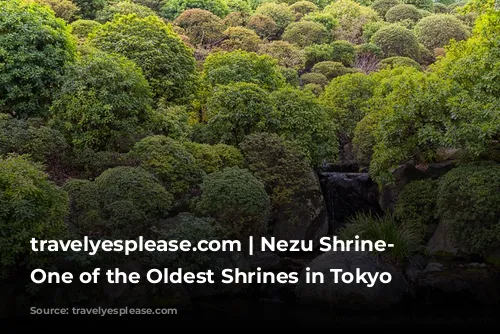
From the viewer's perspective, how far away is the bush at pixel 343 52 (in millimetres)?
41219

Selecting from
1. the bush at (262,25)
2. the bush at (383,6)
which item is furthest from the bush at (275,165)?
the bush at (383,6)

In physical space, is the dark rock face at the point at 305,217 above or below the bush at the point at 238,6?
below

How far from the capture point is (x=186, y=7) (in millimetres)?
46219

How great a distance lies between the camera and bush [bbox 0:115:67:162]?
16.0 metres

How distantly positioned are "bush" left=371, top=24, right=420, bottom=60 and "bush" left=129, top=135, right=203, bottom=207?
29533 mm

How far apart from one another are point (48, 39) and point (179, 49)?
5.62m

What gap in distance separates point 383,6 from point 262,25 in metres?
15.6

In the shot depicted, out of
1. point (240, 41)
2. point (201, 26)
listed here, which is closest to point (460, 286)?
point (240, 41)

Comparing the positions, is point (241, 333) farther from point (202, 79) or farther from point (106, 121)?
point (202, 79)

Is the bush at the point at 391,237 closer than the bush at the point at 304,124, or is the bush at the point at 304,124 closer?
the bush at the point at 391,237

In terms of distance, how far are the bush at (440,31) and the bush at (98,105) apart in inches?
1298

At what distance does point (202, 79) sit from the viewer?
23844 mm

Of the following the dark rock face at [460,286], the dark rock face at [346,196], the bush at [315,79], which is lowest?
the dark rock face at [346,196]

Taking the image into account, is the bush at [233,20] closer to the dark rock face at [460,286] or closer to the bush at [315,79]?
the bush at [315,79]
